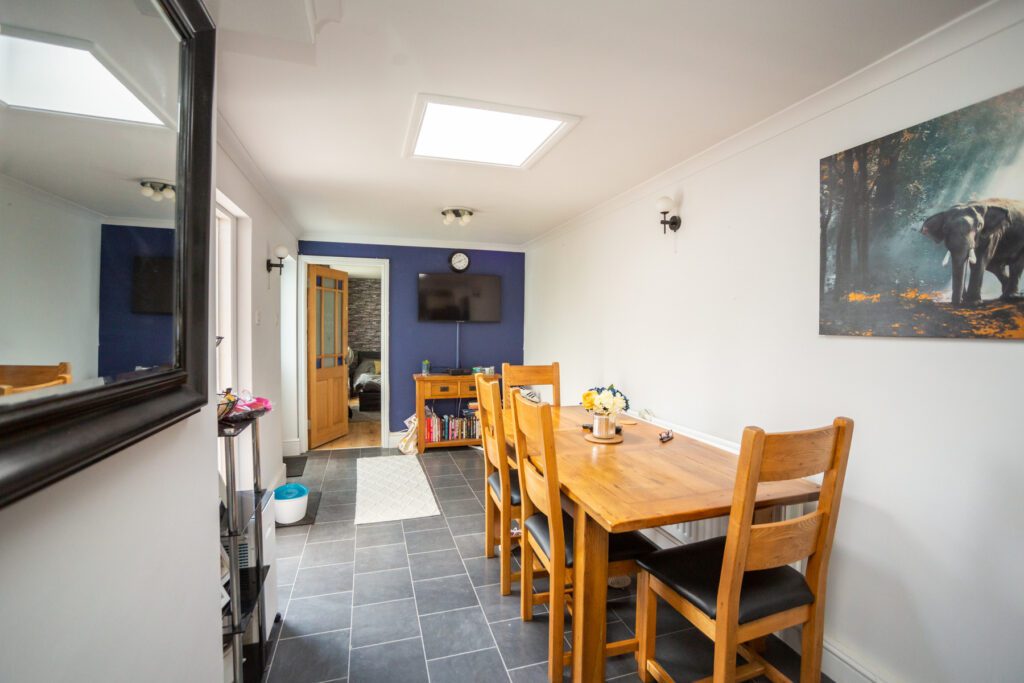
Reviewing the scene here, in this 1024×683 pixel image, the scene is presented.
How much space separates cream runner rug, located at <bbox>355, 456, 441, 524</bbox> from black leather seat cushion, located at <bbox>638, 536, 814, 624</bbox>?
6.90 ft

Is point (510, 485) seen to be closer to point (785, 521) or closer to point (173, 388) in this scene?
point (785, 521)

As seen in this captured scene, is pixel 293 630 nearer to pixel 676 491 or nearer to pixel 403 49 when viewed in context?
pixel 676 491

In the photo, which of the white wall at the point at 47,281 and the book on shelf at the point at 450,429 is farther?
the book on shelf at the point at 450,429

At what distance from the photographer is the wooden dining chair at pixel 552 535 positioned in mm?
1687

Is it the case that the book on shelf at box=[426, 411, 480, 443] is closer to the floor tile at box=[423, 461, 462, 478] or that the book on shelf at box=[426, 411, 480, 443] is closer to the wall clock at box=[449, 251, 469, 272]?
the floor tile at box=[423, 461, 462, 478]

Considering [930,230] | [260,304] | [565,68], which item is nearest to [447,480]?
[260,304]

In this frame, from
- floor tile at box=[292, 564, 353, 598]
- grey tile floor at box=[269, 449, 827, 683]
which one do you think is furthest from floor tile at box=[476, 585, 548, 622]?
floor tile at box=[292, 564, 353, 598]

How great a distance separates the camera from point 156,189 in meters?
0.84

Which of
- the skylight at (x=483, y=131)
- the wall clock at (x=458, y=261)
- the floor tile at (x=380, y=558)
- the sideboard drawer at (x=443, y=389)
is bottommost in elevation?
the floor tile at (x=380, y=558)

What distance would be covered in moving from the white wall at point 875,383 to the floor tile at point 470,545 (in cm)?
147

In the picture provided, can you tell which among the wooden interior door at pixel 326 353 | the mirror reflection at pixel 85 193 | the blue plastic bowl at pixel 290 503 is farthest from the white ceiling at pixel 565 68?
the wooden interior door at pixel 326 353

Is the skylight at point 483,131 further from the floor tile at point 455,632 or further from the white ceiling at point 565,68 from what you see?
the floor tile at point 455,632

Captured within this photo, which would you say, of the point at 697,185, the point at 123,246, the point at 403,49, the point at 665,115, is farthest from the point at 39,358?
the point at 697,185

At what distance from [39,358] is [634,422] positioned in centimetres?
272
